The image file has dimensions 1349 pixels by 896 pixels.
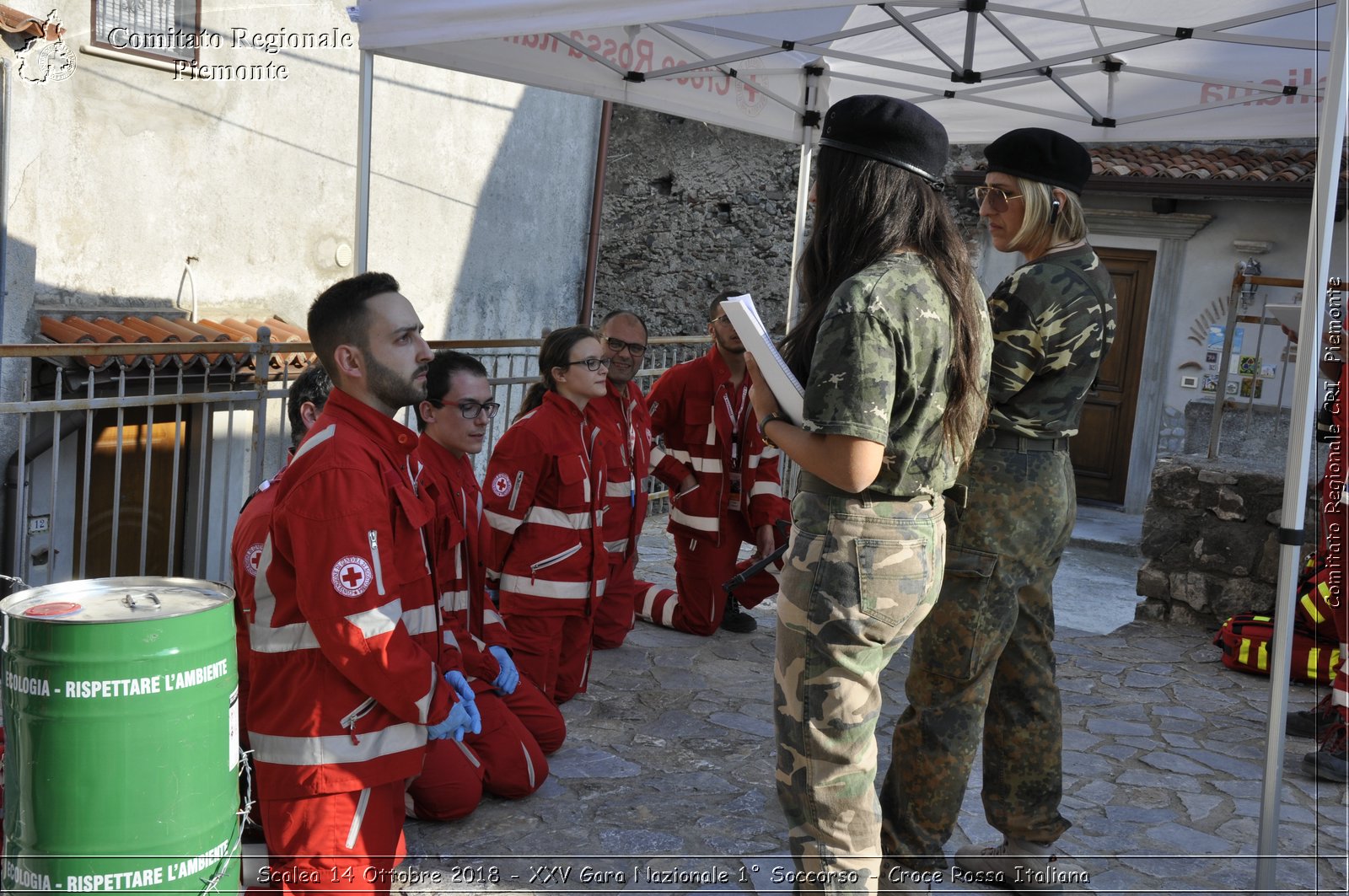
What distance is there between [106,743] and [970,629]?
1.91 metres

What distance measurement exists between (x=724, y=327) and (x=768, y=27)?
1565 mm

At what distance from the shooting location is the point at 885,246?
2.29 m

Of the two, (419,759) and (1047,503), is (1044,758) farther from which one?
(419,759)

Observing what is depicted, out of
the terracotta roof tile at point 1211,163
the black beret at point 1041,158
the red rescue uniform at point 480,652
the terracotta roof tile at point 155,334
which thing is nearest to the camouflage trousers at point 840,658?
the black beret at point 1041,158

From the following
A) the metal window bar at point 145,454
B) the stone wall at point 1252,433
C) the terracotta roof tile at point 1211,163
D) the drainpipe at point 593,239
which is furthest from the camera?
the drainpipe at point 593,239

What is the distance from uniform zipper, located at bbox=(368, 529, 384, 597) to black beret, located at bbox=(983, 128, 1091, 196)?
1.81 meters

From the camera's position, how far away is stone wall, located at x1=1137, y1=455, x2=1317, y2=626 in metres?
6.25

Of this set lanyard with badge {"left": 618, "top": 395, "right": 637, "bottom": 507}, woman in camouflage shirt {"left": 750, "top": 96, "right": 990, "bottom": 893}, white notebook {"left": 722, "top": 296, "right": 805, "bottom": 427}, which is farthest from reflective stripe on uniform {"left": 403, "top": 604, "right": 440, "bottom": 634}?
lanyard with badge {"left": 618, "top": 395, "right": 637, "bottom": 507}

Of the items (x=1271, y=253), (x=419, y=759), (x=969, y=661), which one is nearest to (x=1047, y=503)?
(x=969, y=661)

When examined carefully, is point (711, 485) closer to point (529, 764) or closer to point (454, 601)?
point (454, 601)

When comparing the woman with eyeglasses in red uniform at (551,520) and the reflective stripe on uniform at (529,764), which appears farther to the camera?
the woman with eyeglasses in red uniform at (551,520)

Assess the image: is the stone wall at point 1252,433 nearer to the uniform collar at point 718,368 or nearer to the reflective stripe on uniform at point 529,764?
the uniform collar at point 718,368

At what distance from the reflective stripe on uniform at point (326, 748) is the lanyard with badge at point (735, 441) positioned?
126 inches

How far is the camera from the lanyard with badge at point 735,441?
5.65m
